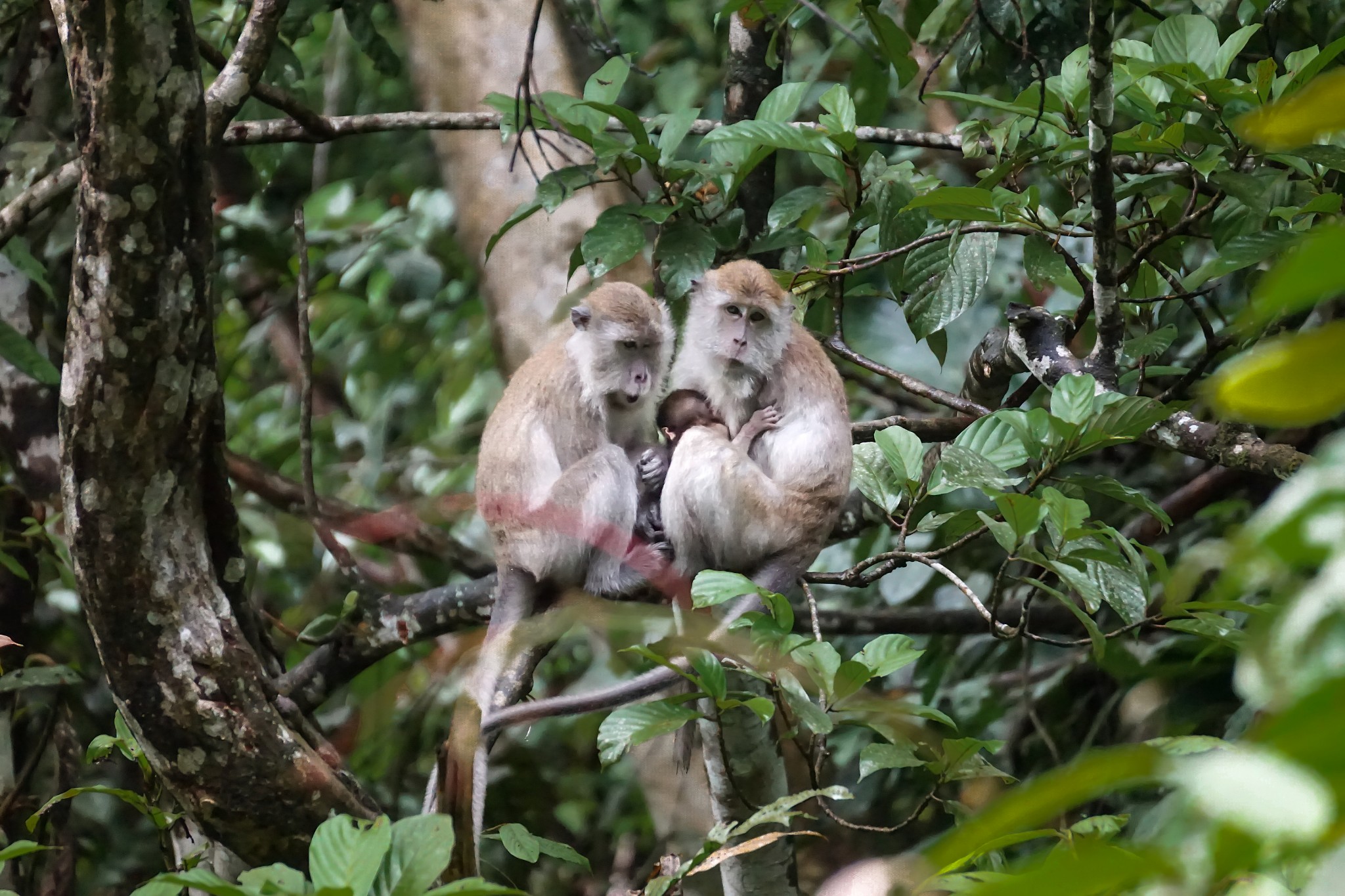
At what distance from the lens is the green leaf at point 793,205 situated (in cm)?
344

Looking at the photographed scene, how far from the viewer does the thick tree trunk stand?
7.91 ft

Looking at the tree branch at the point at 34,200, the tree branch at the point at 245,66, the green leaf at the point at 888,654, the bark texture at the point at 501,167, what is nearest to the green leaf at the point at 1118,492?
the green leaf at the point at 888,654

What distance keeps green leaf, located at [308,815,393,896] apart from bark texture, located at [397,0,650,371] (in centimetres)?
340

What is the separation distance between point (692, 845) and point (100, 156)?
3232 mm

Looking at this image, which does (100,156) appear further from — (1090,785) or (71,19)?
(1090,785)

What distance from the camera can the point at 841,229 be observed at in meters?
4.88

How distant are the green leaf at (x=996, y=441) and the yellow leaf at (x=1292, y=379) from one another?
220 cm

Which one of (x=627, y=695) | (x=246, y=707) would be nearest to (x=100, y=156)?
(x=246, y=707)

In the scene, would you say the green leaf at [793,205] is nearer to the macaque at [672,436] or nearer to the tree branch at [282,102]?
the macaque at [672,436]

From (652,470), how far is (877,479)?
1.17 metres

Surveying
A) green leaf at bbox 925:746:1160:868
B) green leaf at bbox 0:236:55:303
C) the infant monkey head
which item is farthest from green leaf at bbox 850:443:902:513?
green leaf at bbox 0:236:55:303

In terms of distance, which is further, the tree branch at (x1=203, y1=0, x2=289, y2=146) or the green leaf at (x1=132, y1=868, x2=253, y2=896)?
the tree branch at (x1=203, y1=0, x2=289, y2=146)

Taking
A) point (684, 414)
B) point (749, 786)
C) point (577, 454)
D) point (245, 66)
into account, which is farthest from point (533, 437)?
point (245, 66)

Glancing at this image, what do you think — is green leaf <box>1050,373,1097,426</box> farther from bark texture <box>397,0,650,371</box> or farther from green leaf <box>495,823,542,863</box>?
bark texture <box>397,0,650,371</box>
